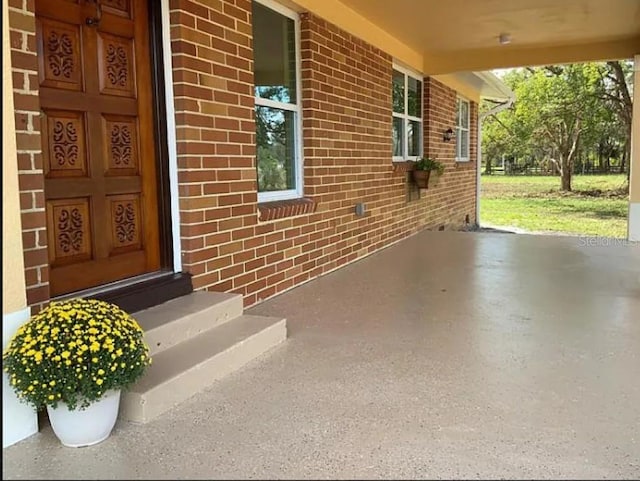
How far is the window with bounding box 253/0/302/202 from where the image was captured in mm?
4344

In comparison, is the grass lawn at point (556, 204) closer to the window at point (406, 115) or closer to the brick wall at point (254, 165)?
the window at point (406, 115)

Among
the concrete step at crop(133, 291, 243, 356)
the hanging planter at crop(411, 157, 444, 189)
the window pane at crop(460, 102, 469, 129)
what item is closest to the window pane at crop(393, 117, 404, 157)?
the hanging planter at crop(411, 157, 444, 189)

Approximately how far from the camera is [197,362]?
2.62 metres

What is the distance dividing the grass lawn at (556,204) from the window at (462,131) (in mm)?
2716

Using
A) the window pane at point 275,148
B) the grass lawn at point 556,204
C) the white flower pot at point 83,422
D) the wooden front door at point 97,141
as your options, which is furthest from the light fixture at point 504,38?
the white flower pot at point 83,422

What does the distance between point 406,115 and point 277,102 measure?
354 cm

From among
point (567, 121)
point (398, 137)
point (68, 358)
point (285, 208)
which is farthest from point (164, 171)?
point (567, 121)

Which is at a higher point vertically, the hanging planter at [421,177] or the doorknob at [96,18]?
the doorknob at [96,18]

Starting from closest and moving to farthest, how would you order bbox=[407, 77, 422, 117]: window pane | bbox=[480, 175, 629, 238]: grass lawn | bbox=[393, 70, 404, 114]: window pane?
bbox=[393, 70, 404, 114]: window pane < bbox=[407, 77, 422, 117]: window pane < bbox=[480, 175, 629, 238]: grass lawn

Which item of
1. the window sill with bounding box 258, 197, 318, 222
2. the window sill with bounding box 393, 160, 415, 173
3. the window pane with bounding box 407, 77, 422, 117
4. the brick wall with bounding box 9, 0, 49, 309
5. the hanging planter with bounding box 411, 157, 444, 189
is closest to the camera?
the brick wall with bounding box 9, 0, 49, 309

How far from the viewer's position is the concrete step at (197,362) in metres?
2.29

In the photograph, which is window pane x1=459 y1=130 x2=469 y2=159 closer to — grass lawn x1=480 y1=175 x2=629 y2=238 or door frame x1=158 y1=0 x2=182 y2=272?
grass lawn x1=480 y1=175 x2=629 y2=238

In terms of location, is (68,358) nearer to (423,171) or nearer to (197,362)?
(197,362)

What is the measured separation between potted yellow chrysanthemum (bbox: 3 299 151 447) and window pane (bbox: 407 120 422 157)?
6.43m
